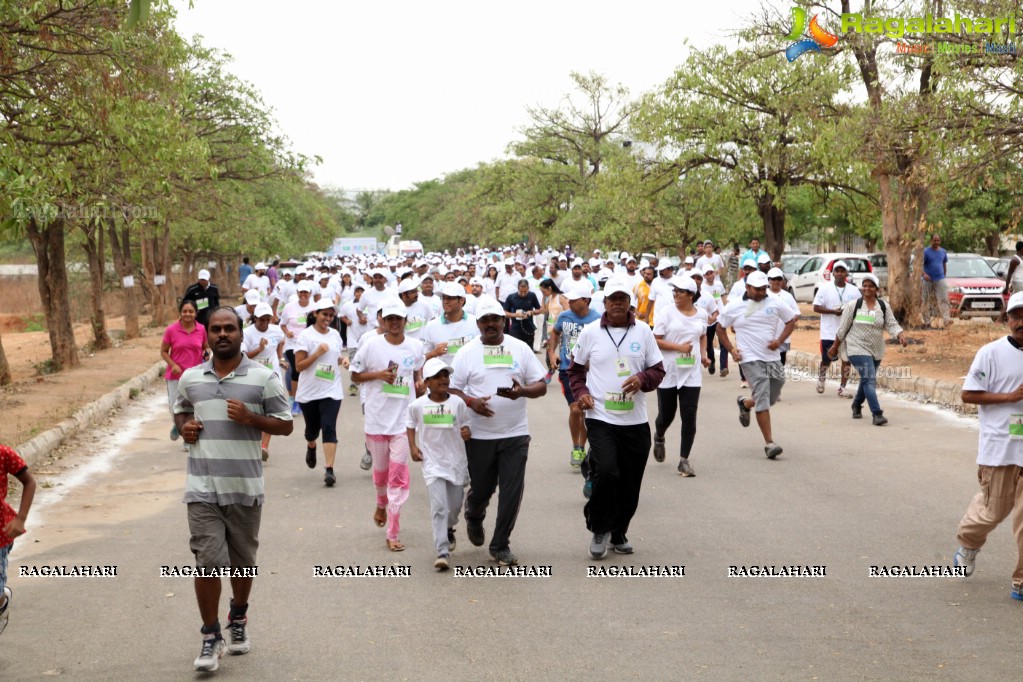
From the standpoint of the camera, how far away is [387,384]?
920 centimetres

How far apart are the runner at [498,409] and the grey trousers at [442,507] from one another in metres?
0.17

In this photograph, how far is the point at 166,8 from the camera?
52.9 feet

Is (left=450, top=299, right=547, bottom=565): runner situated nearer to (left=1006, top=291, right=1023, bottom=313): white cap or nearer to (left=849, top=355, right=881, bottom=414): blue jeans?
(left=1006, top=291, right=1023, bottom=313): white cap

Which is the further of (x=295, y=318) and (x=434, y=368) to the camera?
(x=295, y=318)

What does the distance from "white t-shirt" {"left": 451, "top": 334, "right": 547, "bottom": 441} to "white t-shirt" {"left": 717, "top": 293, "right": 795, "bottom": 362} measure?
4.59m

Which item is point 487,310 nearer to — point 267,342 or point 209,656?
point 209,656

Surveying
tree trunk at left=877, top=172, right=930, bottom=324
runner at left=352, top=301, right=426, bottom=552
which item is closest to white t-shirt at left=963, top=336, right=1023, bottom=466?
→ runner at left=352, top=301, right=426, bottom=552

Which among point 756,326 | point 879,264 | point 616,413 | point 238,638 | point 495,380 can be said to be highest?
point 495,380

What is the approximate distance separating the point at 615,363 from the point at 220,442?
3072mm

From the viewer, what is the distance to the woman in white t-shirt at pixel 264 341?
12664 millimetres

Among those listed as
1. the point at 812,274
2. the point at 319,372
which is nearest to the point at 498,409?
the point at 319,372

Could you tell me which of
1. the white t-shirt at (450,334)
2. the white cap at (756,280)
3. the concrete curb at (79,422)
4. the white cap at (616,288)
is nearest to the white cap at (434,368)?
the white cap at (616,288)

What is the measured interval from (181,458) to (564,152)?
126 feet

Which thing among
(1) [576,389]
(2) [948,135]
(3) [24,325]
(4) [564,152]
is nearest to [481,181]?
(4) [564,152]
